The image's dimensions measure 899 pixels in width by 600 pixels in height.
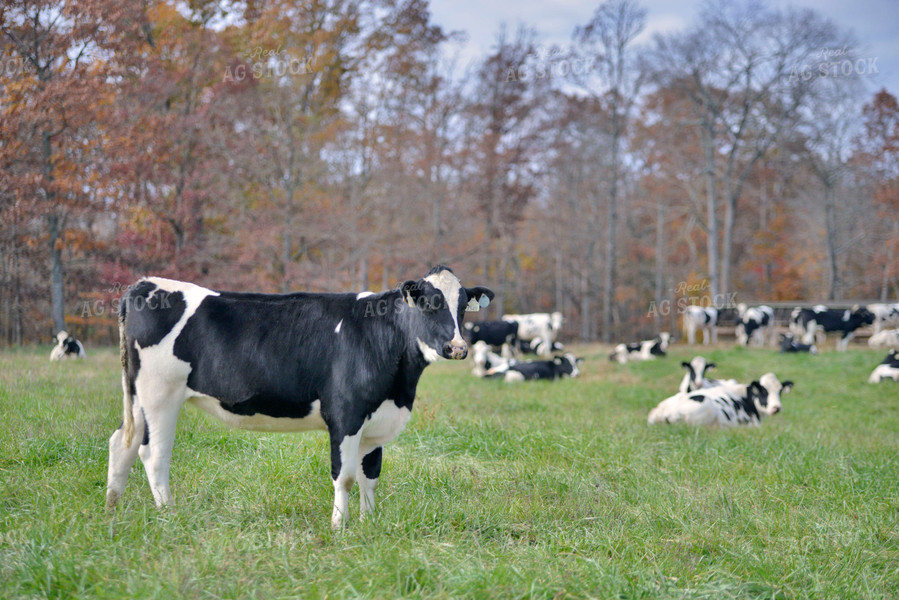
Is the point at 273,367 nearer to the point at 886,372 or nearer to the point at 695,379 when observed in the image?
the point at 695,379

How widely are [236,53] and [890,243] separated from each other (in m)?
27.7

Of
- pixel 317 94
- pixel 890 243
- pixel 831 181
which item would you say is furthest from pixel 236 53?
pixel 890 243

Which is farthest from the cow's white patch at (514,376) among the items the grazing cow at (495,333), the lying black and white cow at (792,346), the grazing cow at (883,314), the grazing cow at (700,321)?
the grazing cow at (883,314)

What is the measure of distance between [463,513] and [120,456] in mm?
2188

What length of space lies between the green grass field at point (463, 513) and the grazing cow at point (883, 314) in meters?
16.6

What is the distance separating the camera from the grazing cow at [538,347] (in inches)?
712

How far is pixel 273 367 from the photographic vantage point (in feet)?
13.5

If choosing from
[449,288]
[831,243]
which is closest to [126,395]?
[449,288]

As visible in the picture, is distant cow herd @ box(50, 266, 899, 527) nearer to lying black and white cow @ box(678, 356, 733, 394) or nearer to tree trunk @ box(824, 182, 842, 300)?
lying black and white cow @ box(678, 356, 733, 394)

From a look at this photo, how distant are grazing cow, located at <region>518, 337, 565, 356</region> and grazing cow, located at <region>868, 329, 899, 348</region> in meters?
9.81

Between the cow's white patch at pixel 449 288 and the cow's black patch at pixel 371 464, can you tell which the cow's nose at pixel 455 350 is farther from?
the cow's black patch at pixel 371 464

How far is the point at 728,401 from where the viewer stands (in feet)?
29.1

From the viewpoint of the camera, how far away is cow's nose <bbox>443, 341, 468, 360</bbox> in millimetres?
3877

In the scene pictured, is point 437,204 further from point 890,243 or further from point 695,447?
point 890,243
